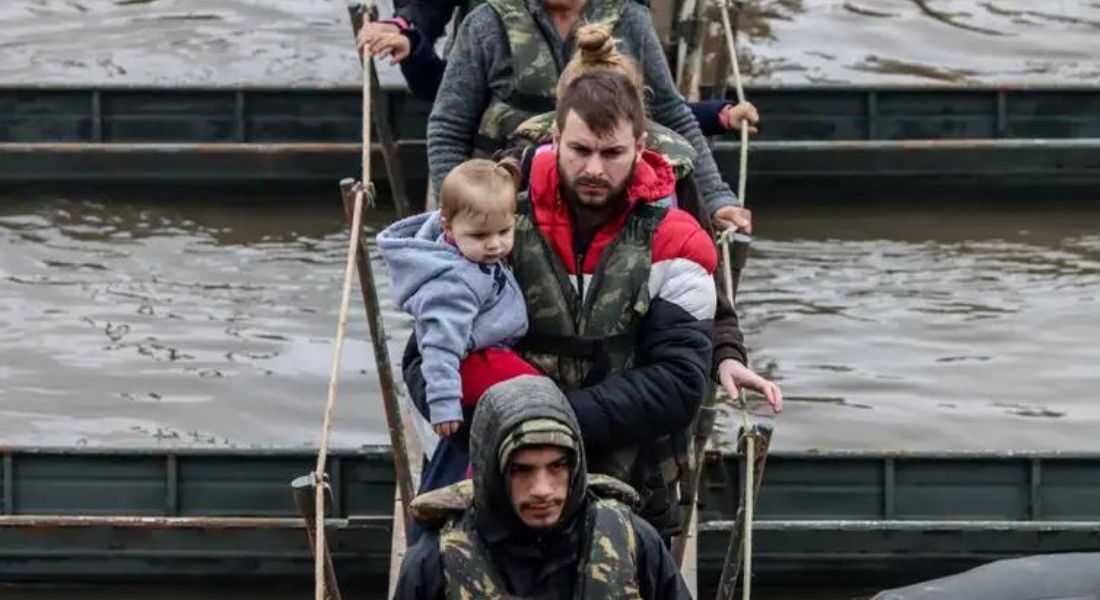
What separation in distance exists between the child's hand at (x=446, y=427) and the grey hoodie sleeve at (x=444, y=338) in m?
0.01

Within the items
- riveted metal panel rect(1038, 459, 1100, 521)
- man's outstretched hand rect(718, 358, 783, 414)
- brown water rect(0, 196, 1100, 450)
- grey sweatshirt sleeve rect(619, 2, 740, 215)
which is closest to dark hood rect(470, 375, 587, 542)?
man's outstretched hand rect(718, 358, 783, 414)

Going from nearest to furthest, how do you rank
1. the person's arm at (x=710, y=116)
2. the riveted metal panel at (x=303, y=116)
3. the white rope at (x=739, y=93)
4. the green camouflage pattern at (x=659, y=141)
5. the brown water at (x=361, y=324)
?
the green camouflage pattern at (x=659, y=141) < the person's arm at (x=710, y=116) < the white rope at (x=739, y=93) < the brown water at (x=361, y=324) < the riveted metal panel at (x=303, y=116)

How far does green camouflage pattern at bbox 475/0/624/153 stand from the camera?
8.84 metres

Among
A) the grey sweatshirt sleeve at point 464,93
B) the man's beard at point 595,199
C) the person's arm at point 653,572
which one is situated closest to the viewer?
the person's arm at point 653,572

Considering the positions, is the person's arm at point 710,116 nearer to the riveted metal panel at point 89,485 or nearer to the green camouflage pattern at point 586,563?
the riveted metal panel at point 89,485

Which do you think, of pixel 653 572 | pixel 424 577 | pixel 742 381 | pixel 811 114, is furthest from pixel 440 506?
pixel 811 114

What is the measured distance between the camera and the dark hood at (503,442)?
550cm

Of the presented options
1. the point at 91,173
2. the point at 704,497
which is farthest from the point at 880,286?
the point at 91,173

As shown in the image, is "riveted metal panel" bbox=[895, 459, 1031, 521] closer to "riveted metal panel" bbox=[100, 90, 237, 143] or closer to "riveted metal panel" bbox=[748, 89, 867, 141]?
"riveted metal panel" bbox=[748, 89, 867, 141]

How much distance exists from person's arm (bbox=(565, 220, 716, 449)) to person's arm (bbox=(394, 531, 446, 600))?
1.03 meters

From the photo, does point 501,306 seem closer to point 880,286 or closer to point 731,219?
point 731,219

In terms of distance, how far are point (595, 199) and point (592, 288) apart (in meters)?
0.26

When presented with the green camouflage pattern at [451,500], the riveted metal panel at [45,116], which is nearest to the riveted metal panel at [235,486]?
the riveted metal panel at [45,116]

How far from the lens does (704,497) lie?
37.8 feet
